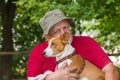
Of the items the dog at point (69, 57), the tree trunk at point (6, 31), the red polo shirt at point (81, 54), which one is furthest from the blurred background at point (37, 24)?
the dog at point (69, 57)

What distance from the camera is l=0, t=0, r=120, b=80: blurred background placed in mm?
5562

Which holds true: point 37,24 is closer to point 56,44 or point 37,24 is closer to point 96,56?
point 96,56

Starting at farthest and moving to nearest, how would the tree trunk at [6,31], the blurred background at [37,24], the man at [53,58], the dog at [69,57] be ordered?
the tree trunk at [6,31] < the blurred background at [37,24] < the man at [53,58] < the dog at [69,57]

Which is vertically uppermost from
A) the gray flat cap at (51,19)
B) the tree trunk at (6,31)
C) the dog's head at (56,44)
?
the gray flat cap at (51,19)

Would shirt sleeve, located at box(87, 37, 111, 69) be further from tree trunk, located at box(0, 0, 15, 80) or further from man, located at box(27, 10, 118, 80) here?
tree trunk, located at box(0, 0, 15, 80)

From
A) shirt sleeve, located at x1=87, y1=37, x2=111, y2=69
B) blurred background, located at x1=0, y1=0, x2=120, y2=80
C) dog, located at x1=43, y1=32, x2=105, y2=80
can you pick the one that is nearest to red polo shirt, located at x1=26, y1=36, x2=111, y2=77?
shirt sleeve, located at x1=87, y1=37, x2=111, y2=69

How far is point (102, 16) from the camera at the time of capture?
599 cm

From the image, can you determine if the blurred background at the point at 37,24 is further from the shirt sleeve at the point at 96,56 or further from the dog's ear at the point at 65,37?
the dog's ear at the point at 65,37

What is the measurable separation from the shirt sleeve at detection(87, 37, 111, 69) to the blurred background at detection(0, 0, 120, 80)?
2.38 metres

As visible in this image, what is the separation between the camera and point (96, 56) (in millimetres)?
2941

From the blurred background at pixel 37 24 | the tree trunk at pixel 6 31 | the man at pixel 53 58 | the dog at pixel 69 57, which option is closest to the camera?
the dog at pixel 69 57

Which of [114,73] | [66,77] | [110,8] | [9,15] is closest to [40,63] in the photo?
[66,77]

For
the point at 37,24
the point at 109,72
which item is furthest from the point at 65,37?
the point at 37,24

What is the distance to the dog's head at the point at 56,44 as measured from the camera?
9.08 ft
